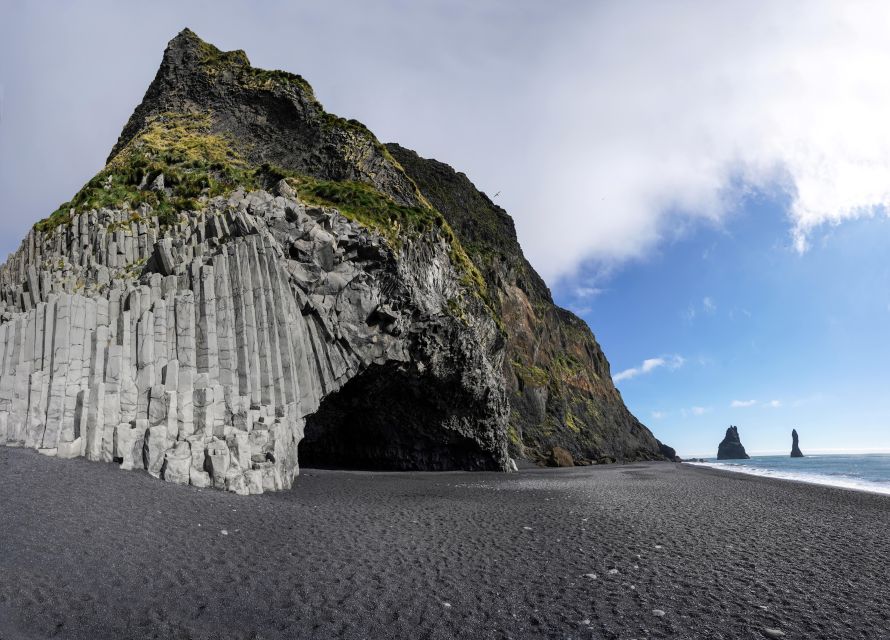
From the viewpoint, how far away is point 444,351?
31.1m

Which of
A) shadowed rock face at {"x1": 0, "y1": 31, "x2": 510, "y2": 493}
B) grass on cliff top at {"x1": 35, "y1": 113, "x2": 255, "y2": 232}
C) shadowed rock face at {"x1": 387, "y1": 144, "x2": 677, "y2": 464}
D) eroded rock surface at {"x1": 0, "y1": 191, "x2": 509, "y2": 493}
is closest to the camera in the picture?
eroded rock surface at {"x1": 0, "y1": 191, "x2": 509, "y2": 493}

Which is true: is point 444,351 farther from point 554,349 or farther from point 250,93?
point 554,349

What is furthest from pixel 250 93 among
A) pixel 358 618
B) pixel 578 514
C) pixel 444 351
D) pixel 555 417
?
pixel 555 417

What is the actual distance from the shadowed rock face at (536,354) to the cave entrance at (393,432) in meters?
20.8

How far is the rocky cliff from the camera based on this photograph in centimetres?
1443

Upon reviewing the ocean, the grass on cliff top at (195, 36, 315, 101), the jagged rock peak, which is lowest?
the ocean

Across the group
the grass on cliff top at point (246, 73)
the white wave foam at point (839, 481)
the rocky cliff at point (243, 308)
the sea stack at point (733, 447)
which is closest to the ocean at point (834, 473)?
the white wave foam at point (839, 481)

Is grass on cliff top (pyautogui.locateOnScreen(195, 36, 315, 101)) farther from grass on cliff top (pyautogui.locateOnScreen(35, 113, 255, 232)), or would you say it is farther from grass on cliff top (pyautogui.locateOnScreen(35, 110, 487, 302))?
grass on cliff top (pyautogui.locateOnScreen(35, 113, 255, 232))

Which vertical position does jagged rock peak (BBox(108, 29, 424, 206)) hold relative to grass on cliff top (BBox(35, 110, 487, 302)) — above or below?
above

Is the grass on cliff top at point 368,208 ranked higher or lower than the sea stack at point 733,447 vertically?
higher

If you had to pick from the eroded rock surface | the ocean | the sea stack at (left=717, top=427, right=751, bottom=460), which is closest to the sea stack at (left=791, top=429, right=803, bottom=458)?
Answer: the sea stack at (left=717, top=427, right=751, bottom=460)

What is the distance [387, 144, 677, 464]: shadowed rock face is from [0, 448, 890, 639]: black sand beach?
143 ft

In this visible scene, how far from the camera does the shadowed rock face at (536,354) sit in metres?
62.9

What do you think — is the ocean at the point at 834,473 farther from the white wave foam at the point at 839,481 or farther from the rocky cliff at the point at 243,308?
the rocky cliff at the point at 243,308
